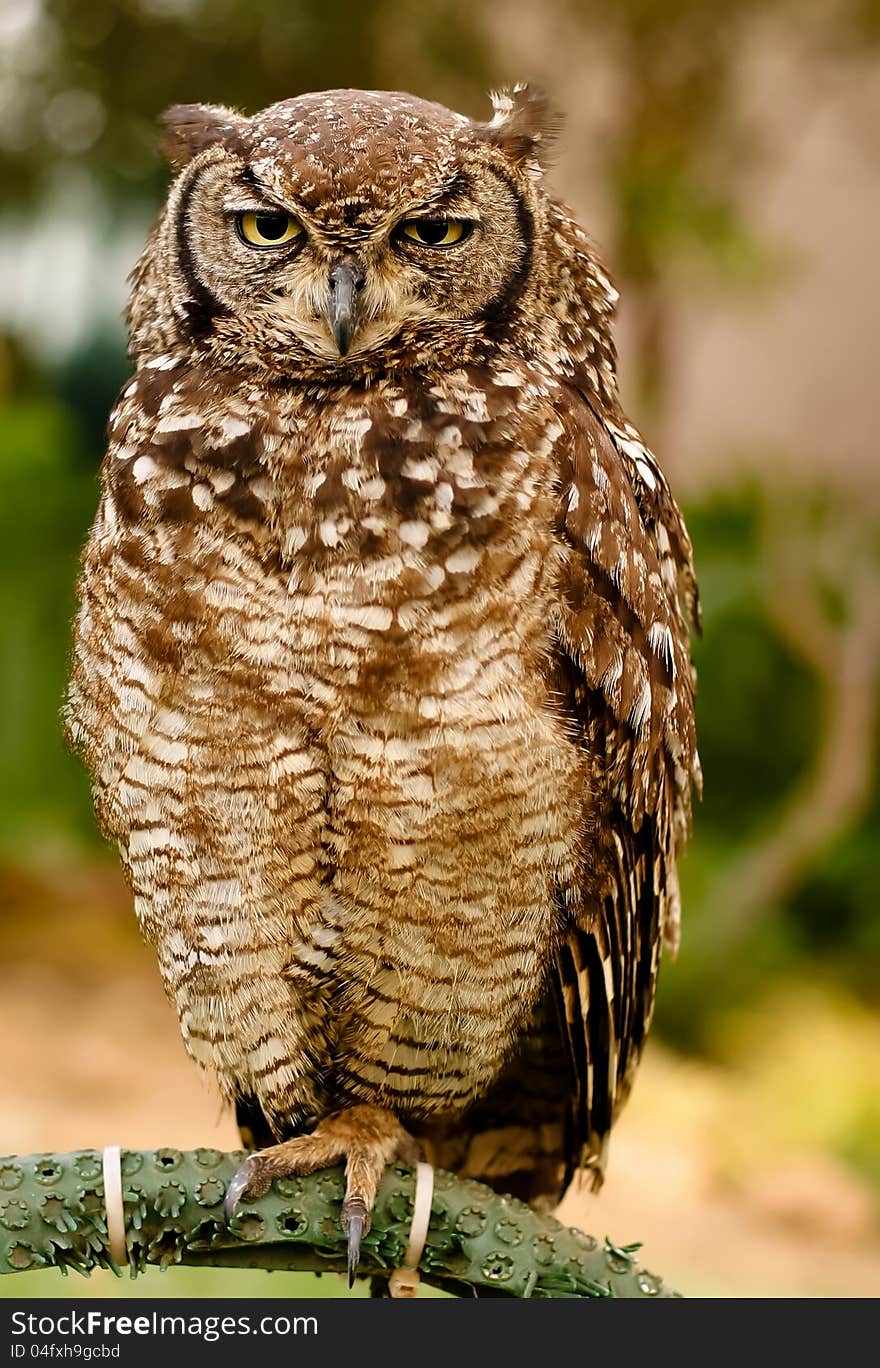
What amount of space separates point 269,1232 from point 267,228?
1031 millimetres

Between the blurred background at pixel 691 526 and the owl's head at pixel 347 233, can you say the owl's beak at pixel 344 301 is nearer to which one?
the owl's head at pixel 347 233

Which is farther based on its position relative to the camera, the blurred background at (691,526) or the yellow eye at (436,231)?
the blurred background at (691,526)

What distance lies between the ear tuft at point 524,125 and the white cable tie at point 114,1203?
1.11 meters

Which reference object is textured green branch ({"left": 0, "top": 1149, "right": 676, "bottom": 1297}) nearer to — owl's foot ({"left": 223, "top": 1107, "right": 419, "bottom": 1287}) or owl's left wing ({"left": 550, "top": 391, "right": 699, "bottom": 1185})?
owl's foot ({"left": 223, "top": 1107, "right": 419, "bottom": 1287})

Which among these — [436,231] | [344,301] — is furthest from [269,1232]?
[436,231]

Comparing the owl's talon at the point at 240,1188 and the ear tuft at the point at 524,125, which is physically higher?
the ear tuft at the point at 524,125

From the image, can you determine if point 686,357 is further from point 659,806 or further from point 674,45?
point 659,806

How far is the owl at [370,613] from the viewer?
142 cm

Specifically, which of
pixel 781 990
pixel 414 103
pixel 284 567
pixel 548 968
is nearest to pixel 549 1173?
pixel 548 968

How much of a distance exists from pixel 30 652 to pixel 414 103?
4.68 m

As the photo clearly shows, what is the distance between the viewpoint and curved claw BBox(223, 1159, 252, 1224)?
1.38m

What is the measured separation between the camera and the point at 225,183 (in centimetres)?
147

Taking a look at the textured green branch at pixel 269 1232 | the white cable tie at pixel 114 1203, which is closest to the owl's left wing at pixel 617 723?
→ the textured green branch at pixel 269 1232

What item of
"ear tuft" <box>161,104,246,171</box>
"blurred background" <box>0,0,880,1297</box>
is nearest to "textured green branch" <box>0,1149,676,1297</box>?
"ear tuft" <box>161,104,246,171</box>
